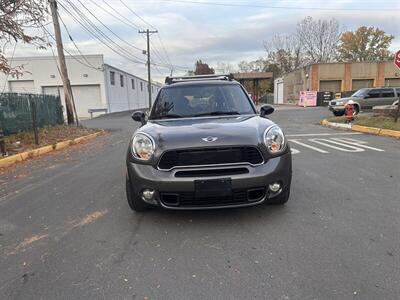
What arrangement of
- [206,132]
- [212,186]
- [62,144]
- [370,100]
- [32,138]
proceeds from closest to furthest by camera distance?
1. [212,186]
2. [206,132]
3. [32,138]
4. [62,144]
5. [370,100]

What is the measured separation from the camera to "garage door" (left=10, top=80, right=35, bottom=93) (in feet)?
121

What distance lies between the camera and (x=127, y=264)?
3.16m

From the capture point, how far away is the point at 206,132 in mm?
3939

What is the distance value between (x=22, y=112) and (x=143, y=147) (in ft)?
35.6

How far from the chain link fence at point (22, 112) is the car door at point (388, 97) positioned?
737 inches

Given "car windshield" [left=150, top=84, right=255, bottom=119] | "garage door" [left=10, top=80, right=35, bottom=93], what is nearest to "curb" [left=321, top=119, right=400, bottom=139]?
"car windshield" [left=150, top=84, right=255, bottom=119]

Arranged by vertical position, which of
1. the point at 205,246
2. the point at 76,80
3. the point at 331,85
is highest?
the point at 76,80

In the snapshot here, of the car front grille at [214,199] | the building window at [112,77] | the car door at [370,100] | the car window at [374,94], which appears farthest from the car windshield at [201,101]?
the building window at [112,77]

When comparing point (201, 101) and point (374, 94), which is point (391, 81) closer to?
point (374, 94)

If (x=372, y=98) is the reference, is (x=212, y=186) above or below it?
below

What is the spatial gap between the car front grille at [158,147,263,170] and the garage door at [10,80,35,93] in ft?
123

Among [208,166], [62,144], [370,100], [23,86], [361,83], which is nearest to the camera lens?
[208,166]

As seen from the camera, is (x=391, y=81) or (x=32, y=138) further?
(x=391, y=81)

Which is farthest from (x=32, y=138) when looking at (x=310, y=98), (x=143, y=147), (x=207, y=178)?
(x=310, y=98)
